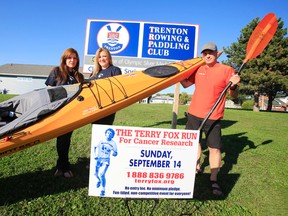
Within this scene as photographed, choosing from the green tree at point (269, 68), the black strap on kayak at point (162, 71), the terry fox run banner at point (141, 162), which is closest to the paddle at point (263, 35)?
the black strap on kayak at point (162, 71)

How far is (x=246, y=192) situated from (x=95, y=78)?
285 cm

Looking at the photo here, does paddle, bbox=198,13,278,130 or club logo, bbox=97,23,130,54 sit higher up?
club logo, bbox=97,23,130,54

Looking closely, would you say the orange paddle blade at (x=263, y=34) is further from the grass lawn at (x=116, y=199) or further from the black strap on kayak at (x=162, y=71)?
the grass lawn at (x=116, y=199)

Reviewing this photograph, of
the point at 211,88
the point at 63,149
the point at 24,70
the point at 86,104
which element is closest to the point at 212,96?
the point at 211,88

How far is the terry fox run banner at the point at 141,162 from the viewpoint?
2.27 metres

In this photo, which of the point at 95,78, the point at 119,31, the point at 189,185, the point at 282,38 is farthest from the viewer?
the point at 282,38

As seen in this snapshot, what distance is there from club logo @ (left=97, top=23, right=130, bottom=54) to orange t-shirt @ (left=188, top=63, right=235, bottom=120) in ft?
12.7

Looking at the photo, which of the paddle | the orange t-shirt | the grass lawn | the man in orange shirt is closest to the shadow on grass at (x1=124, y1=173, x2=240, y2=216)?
the grass lawn

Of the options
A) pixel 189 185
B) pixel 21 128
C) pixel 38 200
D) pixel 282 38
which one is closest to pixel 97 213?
pixel 38 200

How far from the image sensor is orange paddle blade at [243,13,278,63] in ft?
13.1

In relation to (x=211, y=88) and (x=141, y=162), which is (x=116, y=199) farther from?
(x=211, y=88)

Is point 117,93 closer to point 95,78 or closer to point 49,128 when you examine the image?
point 95,78

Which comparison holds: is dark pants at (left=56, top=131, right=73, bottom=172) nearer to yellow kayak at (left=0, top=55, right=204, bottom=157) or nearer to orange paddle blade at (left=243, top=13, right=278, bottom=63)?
yellow kayak at (left=0, top=55, right=204, bottom=157)

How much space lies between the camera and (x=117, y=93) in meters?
3.70
